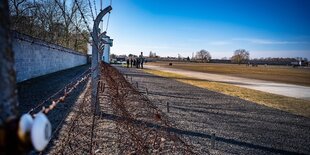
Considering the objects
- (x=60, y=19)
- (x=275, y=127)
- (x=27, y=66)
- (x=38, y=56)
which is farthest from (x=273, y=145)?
(x=60, y=19)

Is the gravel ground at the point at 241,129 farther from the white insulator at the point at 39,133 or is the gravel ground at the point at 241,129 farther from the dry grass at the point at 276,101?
the white insulator at the point at 39,133

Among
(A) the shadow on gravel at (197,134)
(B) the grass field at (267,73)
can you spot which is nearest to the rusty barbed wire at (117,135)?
(A) the shadow on gravel at (197,134)

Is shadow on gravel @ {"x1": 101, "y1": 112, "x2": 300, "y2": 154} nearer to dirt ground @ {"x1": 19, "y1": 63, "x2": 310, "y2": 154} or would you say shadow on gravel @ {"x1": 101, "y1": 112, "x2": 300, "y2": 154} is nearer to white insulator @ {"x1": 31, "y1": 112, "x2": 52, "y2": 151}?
dirt ground @ {"x1": 19, "y1": 63, "x2": 310, "y2": 154}

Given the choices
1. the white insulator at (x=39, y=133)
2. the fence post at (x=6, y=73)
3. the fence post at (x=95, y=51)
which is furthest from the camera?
the fence post at (x=95, y=51)

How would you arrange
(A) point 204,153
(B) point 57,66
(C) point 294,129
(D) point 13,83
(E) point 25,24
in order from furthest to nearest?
(E) point 25,24
(B) point 57,66
(C) point 294,129
(A) point 204,153
(D) point 13,83

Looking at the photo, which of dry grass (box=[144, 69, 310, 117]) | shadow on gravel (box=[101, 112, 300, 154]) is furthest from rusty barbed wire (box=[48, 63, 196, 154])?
dry grass (box=[144, 69, 310, 117])

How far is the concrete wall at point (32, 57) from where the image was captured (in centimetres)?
1220

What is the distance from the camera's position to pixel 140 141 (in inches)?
211

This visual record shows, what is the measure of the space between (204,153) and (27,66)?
11583mm

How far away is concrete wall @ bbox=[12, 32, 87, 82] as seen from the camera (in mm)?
12203

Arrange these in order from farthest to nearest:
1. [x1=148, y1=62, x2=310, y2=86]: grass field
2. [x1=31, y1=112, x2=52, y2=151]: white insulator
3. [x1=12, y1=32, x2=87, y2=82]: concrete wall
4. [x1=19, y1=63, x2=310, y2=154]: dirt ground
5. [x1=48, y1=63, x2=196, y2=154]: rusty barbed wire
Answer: [x1=148, y1=62, x2=310, y2=86]: grass field < [x1=12, y1=32, x2=87, y2=82]: concrete wall < [x1=19, y1=63, x2=310, y2=154]: dirt ground < [x1=48, y1=63, x2=196, y2=154]: rusty barbed wire < [x1=31, y1=112, x2=52, y2=151]: white insulator

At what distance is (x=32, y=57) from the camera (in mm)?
14703

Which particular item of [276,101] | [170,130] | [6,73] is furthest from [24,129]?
[276,101]

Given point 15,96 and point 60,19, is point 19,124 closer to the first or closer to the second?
point 15,96
